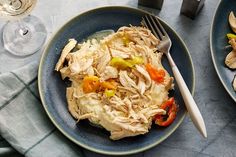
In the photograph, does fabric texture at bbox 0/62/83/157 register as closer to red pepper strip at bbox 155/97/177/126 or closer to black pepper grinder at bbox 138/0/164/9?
red pepper strip at bbox 155/97/177/126

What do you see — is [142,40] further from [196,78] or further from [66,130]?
[66,130]

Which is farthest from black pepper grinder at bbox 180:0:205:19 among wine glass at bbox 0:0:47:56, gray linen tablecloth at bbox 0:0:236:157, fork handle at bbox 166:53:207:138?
wine glass at bbox 0:0:47:56

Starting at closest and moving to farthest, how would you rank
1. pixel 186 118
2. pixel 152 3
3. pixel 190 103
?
pixel 190 103
pixel 186 118
pixel 152 3

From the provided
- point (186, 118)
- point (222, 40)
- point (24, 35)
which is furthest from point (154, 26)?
point (24, 35)

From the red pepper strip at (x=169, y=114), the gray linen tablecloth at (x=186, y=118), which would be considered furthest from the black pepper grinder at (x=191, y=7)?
the red pepper strip at (x=169, y=114)

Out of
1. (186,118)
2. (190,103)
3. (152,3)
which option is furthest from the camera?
(152,3)

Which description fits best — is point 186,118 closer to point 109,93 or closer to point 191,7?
point 109,93
